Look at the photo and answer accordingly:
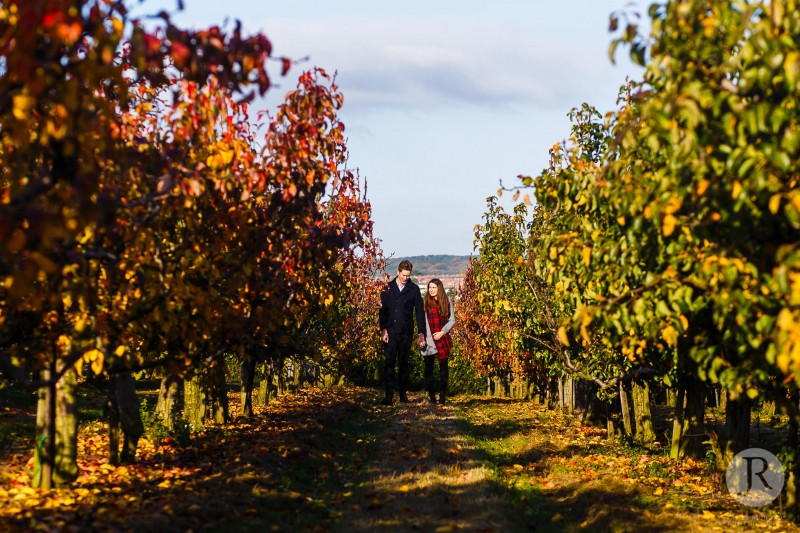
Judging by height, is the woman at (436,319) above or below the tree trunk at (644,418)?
above

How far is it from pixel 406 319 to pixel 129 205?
11.1m

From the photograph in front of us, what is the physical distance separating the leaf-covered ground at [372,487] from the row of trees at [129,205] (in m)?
1.09

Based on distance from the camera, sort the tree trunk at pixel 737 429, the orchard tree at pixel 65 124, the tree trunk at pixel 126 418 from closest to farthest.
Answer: the orchard tree at pixel 65 124 → the tree trunk at pixel 126 418 → the tree trunk at pixel 737 429

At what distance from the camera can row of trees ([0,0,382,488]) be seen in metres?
4.48

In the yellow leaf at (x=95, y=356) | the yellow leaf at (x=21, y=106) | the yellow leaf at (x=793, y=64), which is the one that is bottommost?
the yellow leaf at (x=95, y=356)

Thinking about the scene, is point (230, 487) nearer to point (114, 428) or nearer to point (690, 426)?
point (114, 428)

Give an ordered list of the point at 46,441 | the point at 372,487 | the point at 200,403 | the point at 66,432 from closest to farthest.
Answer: the point at 46,441 < the point at 66,432 < the point at 372,487 < the point at 200,403

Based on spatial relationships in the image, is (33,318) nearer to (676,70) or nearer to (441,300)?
(676,70)

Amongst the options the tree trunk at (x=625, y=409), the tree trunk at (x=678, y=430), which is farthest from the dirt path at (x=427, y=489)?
the tree trunk at (x=625, y=409)

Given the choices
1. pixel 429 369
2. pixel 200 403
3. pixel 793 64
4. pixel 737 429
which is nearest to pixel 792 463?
pixel 737 429

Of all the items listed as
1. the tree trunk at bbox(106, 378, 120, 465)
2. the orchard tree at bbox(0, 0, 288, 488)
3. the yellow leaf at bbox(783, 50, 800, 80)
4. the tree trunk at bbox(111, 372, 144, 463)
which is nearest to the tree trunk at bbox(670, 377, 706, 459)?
the tree trunk at bbox(111, 372, 144, 463)

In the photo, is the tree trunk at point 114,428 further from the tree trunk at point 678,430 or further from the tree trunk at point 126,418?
the tree trunk at point 678,430

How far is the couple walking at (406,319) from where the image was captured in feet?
55.4

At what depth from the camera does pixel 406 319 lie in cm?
1698
